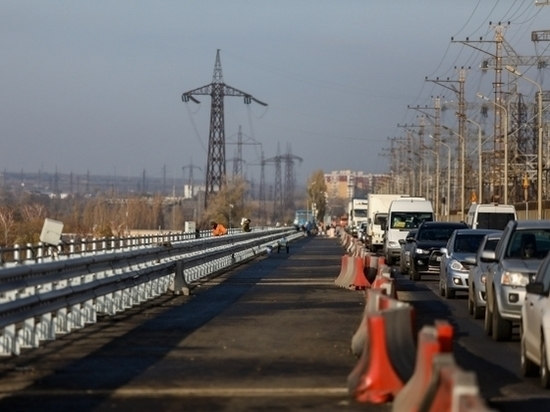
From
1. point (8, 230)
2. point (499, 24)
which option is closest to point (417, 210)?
point (8, 230)

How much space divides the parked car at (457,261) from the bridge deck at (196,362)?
3.87 m

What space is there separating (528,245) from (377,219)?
1951 inches

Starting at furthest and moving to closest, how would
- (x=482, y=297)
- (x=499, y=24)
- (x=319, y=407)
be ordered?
(x=499, y=24) → (x=482, y=297) → (x=319, y=407)

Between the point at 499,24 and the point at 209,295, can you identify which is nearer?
the point at 209,295

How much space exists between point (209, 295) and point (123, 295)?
491 centimetres

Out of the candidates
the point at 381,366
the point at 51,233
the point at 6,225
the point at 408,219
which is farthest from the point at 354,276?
the point at 6,225

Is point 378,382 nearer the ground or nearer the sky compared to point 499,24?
nearer the ground

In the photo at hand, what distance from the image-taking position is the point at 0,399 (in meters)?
11.1

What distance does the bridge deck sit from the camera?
11.2 metres

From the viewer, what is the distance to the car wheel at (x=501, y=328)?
56.2 ft

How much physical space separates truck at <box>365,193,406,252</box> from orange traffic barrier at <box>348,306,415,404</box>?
5325 centimetres

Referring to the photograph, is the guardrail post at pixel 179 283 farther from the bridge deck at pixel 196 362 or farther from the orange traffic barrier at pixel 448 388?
the orange traffic barrier at pixel 448 388

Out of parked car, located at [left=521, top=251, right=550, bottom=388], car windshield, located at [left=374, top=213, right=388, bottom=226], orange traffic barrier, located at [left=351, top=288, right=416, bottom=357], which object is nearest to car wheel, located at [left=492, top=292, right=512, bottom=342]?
orange traffic barrier, located at [left=351, top=288, right=416, bottom=357]

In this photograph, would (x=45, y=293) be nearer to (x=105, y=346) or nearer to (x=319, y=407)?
(x=105, y=346)
